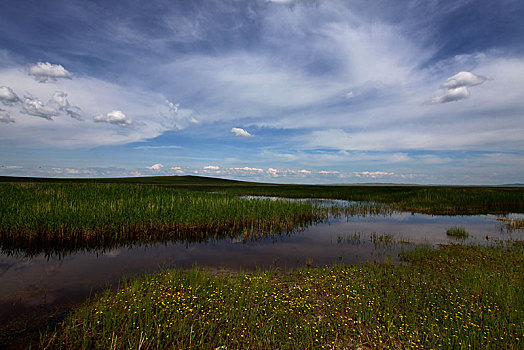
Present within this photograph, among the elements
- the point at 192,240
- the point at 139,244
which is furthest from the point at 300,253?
the point at 139,244

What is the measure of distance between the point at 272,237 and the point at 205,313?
1022 centimetres

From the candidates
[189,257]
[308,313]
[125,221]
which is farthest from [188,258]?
[308,313]

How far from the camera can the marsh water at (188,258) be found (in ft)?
25.8

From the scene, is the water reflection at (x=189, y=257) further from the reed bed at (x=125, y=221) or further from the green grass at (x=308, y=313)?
the green grass at (x=308, y=313)

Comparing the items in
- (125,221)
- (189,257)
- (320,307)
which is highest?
(125,221)

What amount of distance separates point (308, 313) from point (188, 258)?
7024 mm

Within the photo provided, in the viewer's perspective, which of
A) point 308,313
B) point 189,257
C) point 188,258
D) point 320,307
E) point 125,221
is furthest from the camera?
point 125,221

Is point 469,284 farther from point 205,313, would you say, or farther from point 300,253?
point 205,313

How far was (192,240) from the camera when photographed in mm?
14586

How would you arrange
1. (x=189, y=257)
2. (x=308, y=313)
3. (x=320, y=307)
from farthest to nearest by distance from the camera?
1. (x=189, y=257)
2. (x=320, y=307)
3. (x=308, y=313)

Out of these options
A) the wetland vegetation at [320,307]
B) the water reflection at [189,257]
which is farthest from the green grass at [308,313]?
the water reflection at [189,257]

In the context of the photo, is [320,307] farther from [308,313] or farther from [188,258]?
[188,258]

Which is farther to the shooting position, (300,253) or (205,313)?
(300,253)

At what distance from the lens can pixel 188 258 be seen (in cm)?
1137
